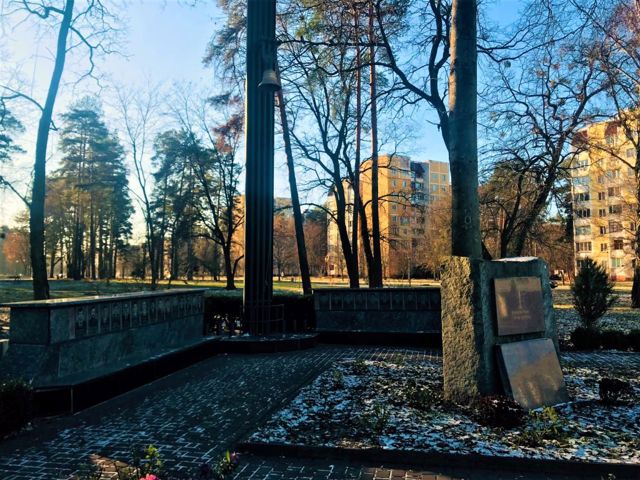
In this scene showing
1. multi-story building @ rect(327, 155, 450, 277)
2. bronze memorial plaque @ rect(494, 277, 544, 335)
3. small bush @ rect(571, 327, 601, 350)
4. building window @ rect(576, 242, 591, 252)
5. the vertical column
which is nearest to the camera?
bronze memorial plaque @ rect(494, 277, 544, 335)

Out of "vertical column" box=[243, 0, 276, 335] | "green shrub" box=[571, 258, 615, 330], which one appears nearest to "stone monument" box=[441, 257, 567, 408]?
"vertical column" box=[243, 0, 276, 335]

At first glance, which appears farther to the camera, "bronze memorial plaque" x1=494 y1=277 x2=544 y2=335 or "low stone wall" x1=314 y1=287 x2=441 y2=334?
"low stone wall" x1=314 y1=287 x2=441 y2=334

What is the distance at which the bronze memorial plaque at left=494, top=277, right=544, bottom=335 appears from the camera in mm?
5785

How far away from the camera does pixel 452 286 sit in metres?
5.90

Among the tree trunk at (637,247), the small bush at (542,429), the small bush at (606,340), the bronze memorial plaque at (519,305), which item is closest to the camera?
the small bush at (542,429)

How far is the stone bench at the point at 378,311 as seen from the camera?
11.7 m

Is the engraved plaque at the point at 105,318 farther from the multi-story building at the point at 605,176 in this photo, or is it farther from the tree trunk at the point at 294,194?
the multi-story building at the point at 605,176

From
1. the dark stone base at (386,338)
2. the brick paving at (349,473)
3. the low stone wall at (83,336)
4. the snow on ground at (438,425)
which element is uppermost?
the low stone wall at (83,336)

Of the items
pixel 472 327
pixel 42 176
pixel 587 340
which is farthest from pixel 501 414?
pixel 42 176

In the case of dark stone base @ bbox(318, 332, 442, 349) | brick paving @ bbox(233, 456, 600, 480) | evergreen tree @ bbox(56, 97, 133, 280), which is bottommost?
dark stone base @ bbox(318, 332, 442, 349)

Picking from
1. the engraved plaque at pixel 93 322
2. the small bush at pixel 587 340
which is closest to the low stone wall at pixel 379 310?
the small bush at pixel 587 340

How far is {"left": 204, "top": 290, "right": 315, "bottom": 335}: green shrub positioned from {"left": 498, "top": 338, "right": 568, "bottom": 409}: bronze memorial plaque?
7.43 meters

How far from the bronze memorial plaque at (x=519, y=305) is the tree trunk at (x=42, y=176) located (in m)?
12.2

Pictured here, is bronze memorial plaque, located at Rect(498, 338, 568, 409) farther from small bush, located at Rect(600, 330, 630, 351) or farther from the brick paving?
small bush, located at Rect(600, 330, 630, 351)
